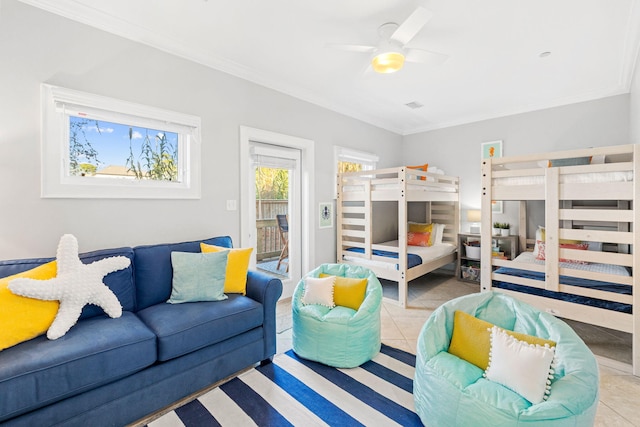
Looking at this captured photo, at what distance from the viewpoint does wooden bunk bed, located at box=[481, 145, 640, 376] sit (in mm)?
2184

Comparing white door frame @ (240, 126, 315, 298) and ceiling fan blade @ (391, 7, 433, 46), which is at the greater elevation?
ceiling fan blade @ (391, 7, 433, 46)

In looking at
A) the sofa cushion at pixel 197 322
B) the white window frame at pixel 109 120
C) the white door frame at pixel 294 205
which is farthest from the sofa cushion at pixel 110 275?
the white door frame at pixel 294 205

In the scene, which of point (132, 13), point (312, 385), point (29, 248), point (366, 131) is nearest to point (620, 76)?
point (366, 131)

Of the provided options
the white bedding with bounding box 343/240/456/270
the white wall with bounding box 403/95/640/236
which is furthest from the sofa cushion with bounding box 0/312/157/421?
the white wall with bounding box 403/95/640/236

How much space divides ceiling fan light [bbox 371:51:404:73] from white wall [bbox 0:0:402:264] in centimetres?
147

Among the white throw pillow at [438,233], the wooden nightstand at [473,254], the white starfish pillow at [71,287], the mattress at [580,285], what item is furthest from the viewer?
the white throw pillow at [438,233]

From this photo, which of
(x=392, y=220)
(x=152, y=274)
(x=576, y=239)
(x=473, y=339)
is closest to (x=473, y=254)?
(x=392, y=220)

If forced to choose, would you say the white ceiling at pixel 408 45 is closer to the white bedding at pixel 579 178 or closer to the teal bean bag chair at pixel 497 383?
the white bedding at pixel 579 178

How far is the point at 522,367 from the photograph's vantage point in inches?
57.9

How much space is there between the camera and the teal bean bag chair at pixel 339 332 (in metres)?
2.18

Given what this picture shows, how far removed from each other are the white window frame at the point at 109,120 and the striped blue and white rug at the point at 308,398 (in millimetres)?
1719

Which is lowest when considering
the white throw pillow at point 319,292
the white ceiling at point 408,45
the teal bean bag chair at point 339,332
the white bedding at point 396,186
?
the teal bean bag chair at point 339,332

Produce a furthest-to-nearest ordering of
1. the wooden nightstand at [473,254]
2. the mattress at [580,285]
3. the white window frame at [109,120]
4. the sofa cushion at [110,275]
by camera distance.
→ the wooden nightstand at [473,254] < the mattress at [580,285] < the white window frame at [109,120] < the sofa cushion at [110,275]

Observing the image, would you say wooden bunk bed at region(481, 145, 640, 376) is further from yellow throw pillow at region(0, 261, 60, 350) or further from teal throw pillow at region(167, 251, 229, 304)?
yellow throw pillow at region(0, 261, 60, 350)
